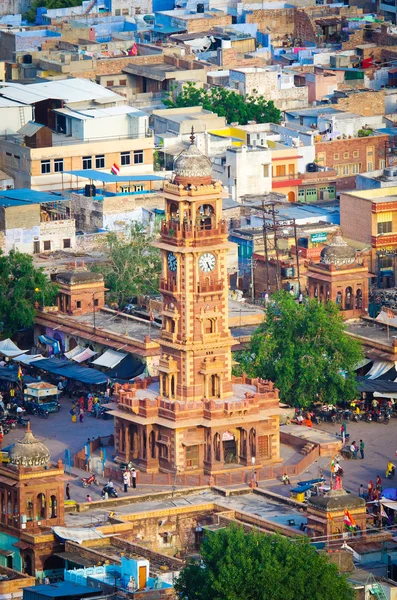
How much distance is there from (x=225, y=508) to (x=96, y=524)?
5200 millimetres

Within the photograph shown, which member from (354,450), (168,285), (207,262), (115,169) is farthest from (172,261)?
(115,169)

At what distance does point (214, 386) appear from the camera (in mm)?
119688

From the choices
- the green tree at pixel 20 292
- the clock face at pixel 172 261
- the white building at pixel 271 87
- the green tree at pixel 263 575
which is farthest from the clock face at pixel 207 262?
the white building at pixel 271 87

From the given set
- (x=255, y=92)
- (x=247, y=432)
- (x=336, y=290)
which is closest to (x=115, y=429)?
(x=247, y=432)

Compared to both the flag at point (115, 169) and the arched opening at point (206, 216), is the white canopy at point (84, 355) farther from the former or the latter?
the flag at point (115, 169)

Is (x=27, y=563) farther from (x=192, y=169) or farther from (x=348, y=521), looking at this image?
(x=192, y=169)

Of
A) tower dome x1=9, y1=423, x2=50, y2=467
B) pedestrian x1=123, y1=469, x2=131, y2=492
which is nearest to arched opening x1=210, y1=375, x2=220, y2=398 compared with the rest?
pedestrian x1=123, y1=469, x2=131, y2=492

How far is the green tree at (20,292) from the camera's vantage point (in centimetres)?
13888

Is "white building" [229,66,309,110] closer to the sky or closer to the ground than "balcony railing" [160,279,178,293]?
closer to the ground

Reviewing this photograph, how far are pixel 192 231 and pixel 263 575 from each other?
24.3 metres

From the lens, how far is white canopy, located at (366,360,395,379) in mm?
132375

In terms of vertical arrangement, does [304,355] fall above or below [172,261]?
below

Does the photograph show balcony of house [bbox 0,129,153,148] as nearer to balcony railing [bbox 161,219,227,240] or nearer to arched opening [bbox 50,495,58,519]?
balcony railing [bbox 161,219,227,240]

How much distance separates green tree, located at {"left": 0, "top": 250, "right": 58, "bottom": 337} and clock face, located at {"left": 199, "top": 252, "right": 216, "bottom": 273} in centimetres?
2150
